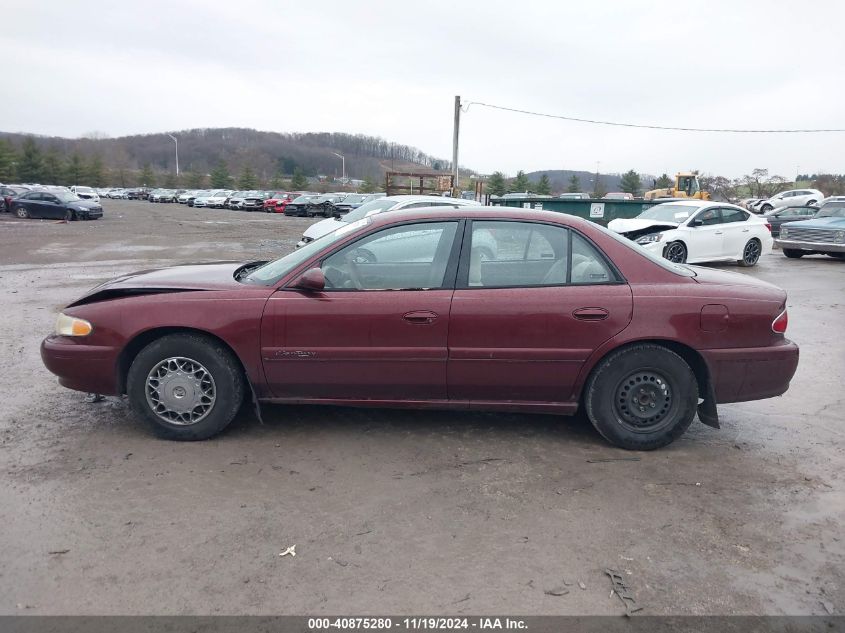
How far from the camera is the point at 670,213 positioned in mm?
14430

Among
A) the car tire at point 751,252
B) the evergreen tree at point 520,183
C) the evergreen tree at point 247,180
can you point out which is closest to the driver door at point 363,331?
the car tire at point 751,252

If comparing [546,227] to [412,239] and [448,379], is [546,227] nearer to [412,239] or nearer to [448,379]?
[412,239]

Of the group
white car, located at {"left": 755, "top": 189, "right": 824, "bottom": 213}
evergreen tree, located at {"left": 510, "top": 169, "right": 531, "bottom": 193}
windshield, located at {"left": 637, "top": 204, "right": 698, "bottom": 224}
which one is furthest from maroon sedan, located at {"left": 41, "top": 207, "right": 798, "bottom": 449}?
evergreen tree, located at {"left": 510, "top": 169, "right": 531, "bottom": 193}

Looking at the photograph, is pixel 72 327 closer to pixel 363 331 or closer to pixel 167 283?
pixel 167 283

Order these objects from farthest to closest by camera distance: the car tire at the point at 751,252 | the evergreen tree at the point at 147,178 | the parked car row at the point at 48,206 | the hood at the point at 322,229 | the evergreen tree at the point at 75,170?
the evergreen tree at the point at 147,178 → the evergreen tree at the point at 75,170 → the parked car row at the point at 48,206 → the car tire at the point at 751,252 → the hood at the point at 322,229

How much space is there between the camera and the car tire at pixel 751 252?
1479 cm

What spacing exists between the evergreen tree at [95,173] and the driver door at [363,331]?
9369 cm

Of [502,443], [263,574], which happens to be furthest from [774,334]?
[263,574]

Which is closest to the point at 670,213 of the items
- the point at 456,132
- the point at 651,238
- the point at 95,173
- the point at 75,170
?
the point at 651,238

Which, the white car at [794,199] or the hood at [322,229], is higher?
the white car at [794,199]

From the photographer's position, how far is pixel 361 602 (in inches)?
103

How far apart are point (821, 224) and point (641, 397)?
1601 cm

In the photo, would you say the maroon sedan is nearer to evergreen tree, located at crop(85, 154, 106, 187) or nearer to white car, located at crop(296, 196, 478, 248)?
white car, located at crop(296, 196, 478, 248)

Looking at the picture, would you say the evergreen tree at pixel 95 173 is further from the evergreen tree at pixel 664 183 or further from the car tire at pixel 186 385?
the car tire at pixel 186 385
